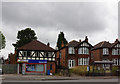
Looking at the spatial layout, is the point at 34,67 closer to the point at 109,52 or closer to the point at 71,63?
the point at 71,63

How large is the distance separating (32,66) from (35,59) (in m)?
1.55

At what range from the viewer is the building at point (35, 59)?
1287 inches

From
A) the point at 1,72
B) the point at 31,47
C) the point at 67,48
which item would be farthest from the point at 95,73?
the point at 1,72

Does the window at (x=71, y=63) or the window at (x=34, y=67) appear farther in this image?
the window at (x=71, y=63)

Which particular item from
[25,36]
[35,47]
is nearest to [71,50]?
[35,47]

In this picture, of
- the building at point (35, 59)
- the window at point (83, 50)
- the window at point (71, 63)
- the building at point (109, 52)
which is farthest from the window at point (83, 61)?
the building at point (35, 59)

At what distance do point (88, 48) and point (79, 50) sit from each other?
91.9 inches

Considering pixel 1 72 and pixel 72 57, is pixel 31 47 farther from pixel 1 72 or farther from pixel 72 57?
pixel 72 57

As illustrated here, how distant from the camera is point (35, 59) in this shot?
33.4 m

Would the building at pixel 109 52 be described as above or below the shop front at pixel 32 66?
above

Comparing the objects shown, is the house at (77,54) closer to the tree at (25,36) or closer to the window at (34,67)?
the window at (34,67)

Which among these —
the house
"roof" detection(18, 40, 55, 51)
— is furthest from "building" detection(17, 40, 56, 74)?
the house

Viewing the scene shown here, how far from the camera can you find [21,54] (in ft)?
108

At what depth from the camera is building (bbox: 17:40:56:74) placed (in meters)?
32.7
